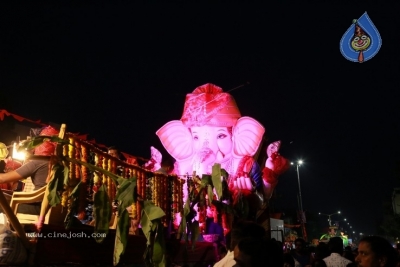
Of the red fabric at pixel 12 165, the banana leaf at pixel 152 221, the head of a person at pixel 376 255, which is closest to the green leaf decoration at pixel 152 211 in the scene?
the banana leaf at pixel 152 221

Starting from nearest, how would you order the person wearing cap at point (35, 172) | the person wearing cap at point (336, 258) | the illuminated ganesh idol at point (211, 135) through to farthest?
the person wearing cap at point (35, 172) < the person wearing cap at point (336, 258) < the illuminated ganesh idol at point (211, 135)

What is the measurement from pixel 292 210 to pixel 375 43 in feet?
224

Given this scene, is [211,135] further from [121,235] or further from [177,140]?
[121,235]

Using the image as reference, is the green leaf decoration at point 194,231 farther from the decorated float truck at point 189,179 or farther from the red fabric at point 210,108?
the red fabric at point 210,108

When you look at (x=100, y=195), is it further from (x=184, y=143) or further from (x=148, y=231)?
(x=184, y=143)

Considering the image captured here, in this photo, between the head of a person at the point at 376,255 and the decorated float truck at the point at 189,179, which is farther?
the decorated float truck at the point at 189,179

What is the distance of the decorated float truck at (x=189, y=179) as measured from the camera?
4.13m

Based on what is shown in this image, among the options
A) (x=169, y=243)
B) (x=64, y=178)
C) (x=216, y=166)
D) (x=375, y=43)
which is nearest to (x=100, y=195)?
(x=64, y=178)

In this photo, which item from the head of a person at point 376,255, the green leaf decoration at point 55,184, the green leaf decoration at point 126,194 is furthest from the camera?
the green leaf decoration at point 55,184

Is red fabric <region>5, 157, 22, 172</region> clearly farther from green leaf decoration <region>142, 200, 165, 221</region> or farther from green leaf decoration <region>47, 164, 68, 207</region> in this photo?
green leaf decoration <region>142, 200, 165, 221</region>

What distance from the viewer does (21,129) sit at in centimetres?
2103

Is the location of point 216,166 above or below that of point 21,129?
below

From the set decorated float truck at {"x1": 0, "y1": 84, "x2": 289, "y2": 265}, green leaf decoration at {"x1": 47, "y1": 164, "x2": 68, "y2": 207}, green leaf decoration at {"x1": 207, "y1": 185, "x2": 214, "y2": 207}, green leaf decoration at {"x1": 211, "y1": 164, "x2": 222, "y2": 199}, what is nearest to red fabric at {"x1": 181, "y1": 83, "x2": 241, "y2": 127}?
decorated float truck at {"x1": 0, "y1": 84, "x2": 289, "y2": 265}

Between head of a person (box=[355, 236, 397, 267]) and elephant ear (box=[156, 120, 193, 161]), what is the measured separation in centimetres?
1288
